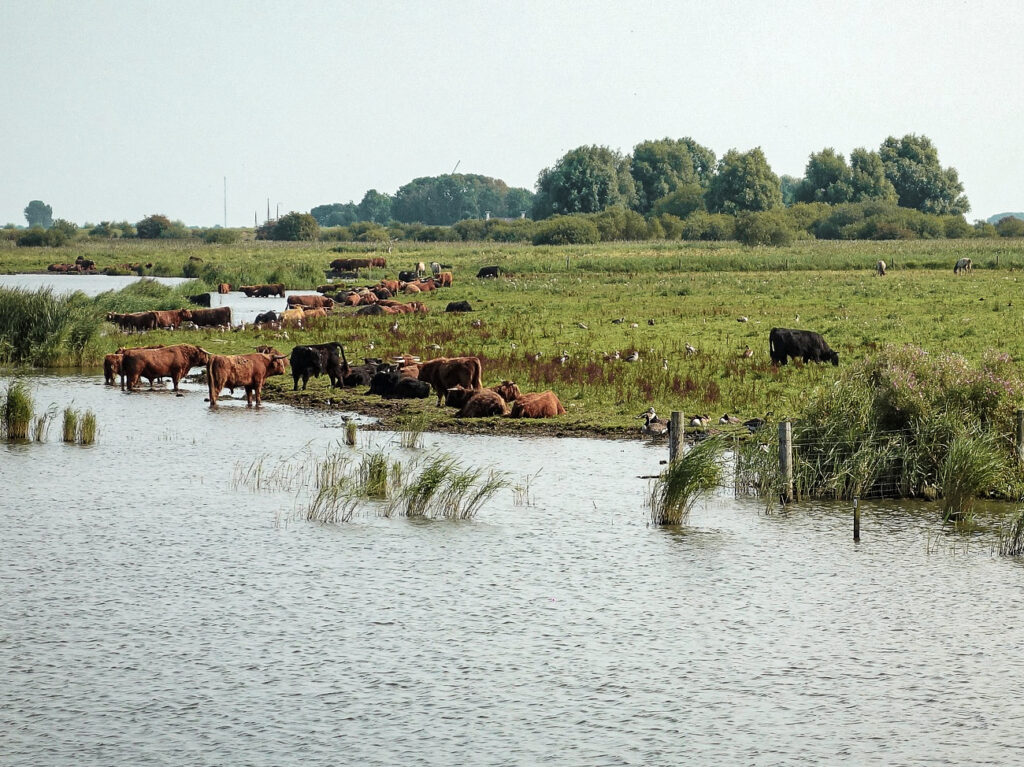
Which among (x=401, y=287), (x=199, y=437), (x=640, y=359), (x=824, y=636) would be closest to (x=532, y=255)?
(x=401, y=287)

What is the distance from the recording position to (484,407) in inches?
1004

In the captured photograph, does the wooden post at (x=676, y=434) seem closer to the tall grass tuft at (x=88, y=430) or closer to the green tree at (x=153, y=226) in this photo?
the tall grass tuft at (x=88, y=430)

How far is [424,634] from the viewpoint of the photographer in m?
12.9

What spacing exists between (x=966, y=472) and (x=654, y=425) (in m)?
7.13

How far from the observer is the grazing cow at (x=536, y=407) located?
25266 millimetres

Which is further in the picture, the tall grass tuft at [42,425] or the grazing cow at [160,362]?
the grazing cow at [160,362]

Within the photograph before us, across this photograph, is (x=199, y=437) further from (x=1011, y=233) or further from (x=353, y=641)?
(x=1011, y=233)

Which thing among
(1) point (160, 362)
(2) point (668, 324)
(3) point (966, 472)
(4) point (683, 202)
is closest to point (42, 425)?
(1) point (160, 362)

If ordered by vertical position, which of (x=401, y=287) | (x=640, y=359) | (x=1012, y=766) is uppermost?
(x=401, y=287)

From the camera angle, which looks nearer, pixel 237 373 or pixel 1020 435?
pixel 1020 435

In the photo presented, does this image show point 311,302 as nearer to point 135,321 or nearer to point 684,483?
point 135,321

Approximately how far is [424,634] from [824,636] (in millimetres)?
4143

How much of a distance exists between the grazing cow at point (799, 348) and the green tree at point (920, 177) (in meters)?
140

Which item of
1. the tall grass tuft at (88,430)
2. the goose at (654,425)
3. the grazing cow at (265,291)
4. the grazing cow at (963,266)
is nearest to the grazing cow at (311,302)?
the grazing cow at (265,291)
